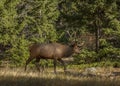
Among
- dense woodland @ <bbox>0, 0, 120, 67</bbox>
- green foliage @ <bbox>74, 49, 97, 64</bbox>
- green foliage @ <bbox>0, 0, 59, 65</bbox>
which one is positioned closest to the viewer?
green foliage @ <bbox>0, 0, 59, 65</bbox>

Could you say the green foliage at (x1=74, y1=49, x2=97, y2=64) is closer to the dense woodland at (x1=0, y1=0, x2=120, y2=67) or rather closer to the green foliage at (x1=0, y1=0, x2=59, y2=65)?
the dense woodland at (x1=0, y1=0, x2=120, y2=67)

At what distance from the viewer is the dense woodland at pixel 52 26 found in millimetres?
30766

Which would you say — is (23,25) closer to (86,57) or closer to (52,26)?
(52,26)

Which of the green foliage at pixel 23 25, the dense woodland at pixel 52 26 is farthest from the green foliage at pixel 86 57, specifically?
the green foliage at pixel 23 25

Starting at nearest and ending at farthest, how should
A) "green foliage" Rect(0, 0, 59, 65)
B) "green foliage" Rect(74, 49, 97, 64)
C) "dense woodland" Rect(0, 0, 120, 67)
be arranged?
"green foliage" Rect(0, 0, 59, 65) < "dense woodland" Rect(0, 0, 120, 67) < "green foliage" Rect(74, 49, 97, 64)

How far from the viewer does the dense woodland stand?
101 feet

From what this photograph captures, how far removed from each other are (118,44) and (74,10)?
4766mm

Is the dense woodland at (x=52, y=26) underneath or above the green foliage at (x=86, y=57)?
above

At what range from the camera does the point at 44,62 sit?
32219 millimetres

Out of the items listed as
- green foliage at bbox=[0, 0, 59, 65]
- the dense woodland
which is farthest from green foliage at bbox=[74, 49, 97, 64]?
green foliage at bbox=[0, 0, 59, 65]

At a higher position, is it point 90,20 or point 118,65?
point 90,20

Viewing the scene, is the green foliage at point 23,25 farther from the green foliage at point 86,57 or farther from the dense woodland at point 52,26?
the green foliage at point 86,57

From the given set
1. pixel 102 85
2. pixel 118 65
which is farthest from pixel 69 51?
pixel 102 85

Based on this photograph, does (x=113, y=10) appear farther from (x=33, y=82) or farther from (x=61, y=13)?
(x=33, y=82)
